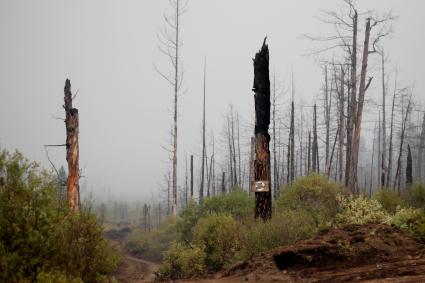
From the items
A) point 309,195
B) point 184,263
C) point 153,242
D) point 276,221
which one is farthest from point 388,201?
point 153,242

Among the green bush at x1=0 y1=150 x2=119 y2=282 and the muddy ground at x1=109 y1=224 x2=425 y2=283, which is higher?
the green bush at x1=0 y1=150 x2=119 y2=282

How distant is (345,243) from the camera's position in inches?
303

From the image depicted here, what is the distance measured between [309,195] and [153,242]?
58.6 feet

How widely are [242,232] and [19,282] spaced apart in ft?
22.6

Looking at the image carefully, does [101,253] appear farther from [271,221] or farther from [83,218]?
[271,221]

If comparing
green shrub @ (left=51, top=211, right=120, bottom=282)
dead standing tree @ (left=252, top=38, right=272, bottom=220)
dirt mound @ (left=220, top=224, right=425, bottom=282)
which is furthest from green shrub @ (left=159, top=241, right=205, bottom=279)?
green shrub @ (left=51, top=211, right=120, bottom=282)

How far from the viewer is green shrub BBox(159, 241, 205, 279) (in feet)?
35.1

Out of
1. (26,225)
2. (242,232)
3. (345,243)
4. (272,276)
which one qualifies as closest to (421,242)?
(345,243)

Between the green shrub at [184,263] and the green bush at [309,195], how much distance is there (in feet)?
9.70

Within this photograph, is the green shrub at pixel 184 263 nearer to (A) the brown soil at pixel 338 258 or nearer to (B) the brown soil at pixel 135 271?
(A) the brown soil at pixel 338 258

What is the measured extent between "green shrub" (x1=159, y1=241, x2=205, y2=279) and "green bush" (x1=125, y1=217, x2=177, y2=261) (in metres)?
12.5

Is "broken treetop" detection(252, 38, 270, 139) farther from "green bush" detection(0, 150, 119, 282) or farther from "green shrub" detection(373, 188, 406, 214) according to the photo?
"green bush" detection(0, 150, 119, 282)

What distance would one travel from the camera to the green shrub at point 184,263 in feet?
35.1

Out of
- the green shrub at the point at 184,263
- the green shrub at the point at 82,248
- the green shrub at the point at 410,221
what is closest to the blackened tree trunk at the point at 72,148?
the green shrub at the point at 184,263
